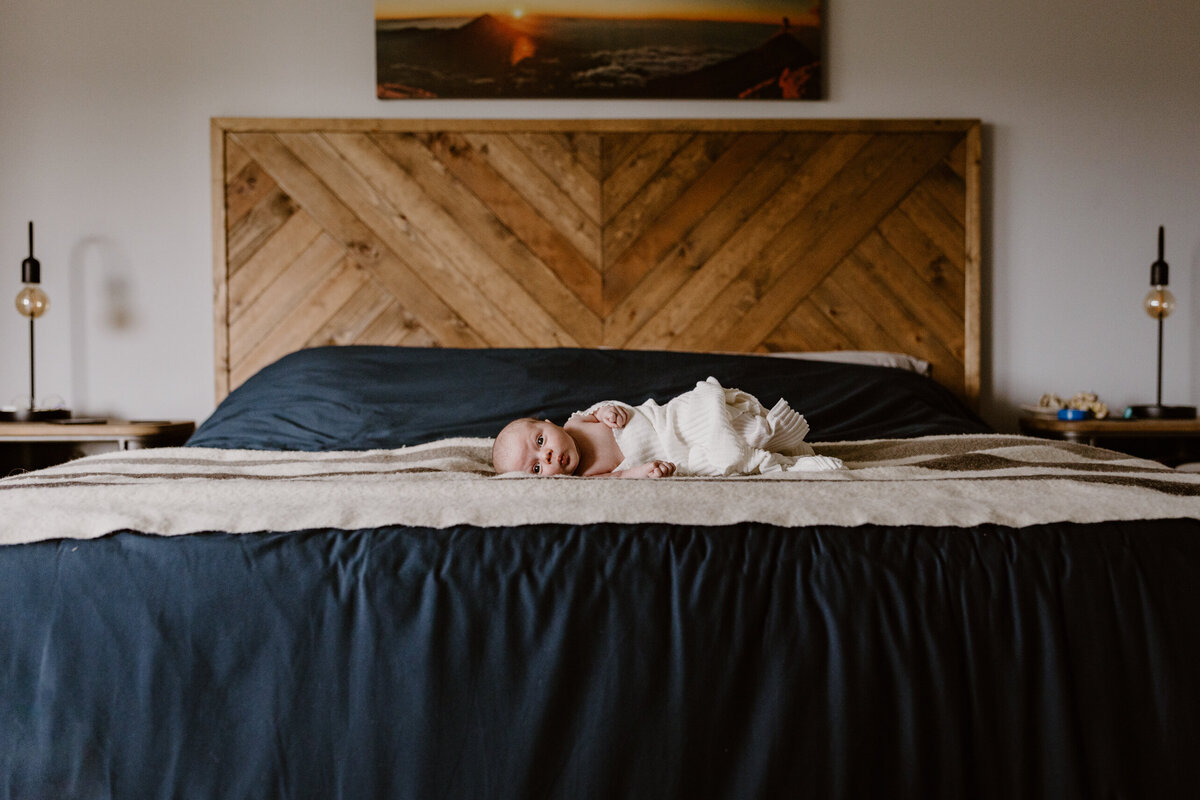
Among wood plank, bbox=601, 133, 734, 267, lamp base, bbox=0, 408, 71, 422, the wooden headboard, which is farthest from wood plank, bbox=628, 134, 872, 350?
lamp base, bbox=0, 408, 71, 422

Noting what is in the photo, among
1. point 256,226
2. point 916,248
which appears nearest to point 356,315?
point 256,226

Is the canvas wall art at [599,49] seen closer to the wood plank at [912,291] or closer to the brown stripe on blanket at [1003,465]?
the wood plank at [912,291]

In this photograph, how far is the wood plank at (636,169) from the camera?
2.74m

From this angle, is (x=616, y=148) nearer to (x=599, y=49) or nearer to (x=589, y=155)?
(x=589, y=155)

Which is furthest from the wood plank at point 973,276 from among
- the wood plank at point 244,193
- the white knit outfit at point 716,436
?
the wood plank at point 244,193

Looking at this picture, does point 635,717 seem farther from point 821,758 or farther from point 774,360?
point 774,360

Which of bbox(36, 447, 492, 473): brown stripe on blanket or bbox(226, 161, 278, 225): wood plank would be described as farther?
bbox(226, 161, 278, 225): wood plank

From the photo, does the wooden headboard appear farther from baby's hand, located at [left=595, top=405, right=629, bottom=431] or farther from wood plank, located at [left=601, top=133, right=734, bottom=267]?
baby's hand, located at [left=595, top=405, right=629, bottom=431]

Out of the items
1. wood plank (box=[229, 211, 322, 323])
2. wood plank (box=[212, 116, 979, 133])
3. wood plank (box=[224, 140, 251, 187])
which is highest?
wood plank (box=[212, 116, 979, 133])

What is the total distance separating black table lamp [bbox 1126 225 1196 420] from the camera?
8.46 ft

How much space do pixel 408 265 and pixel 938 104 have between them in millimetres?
1794

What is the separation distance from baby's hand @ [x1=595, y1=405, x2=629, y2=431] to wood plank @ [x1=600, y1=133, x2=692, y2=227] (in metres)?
1.24

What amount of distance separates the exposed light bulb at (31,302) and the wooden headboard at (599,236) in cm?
49

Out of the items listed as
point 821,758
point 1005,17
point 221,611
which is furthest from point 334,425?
point 1005,17
